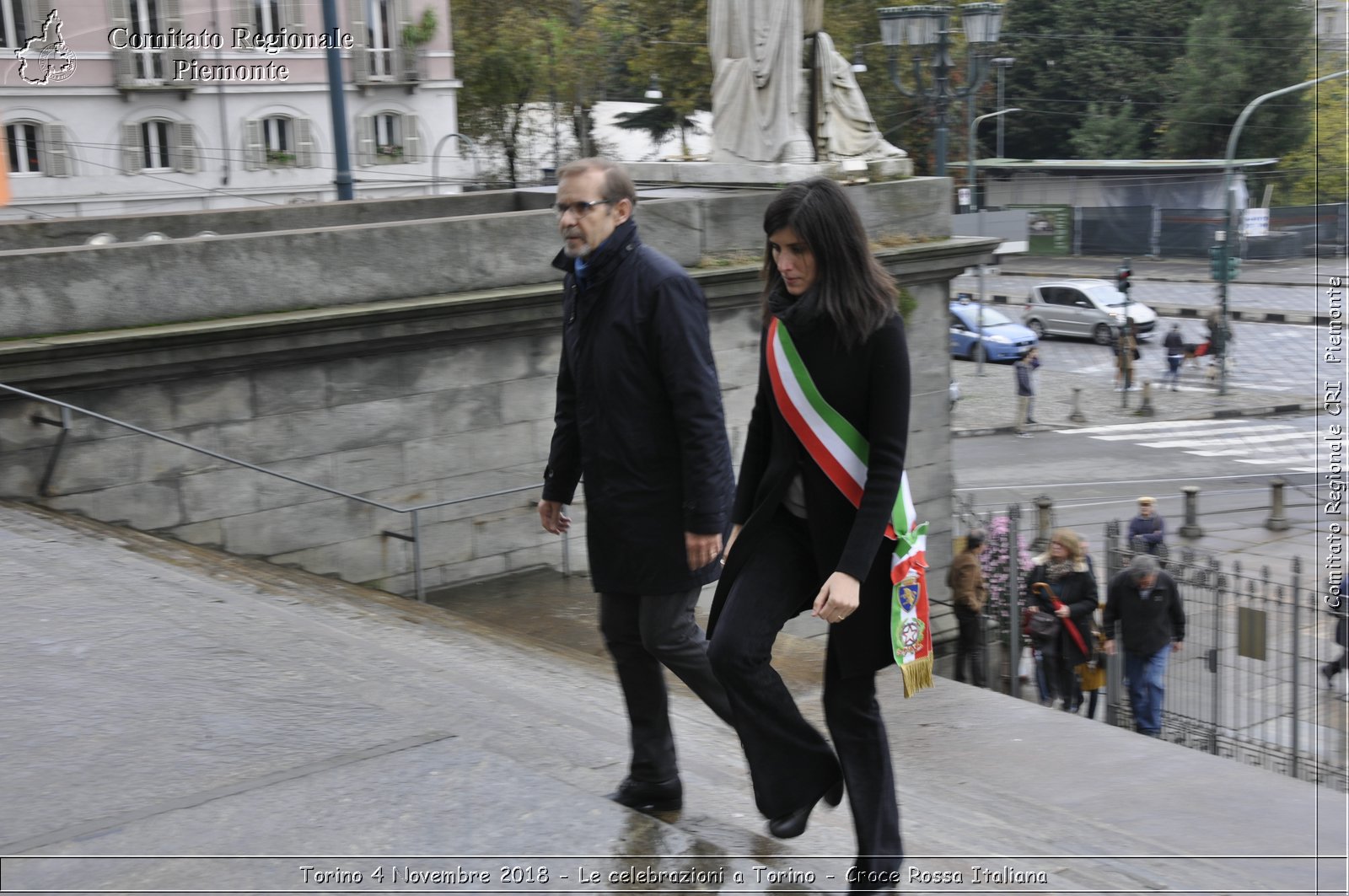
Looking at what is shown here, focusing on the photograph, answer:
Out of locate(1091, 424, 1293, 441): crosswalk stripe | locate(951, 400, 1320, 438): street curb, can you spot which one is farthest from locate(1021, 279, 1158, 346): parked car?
locate(1091, 424, 1293, 441): crosswalk stripe

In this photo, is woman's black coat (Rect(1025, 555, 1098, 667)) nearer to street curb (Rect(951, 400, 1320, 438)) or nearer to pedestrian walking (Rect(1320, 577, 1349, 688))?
pedestrian walking (Rect(1320, 577, 1349, 688))

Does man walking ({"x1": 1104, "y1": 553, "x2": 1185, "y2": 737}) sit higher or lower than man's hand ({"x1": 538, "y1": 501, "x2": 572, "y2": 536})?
lower

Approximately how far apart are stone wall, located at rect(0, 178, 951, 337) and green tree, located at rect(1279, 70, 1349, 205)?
4.20m

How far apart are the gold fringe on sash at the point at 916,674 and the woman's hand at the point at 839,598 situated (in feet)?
0.81

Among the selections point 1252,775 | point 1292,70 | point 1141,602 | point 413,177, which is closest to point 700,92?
point 413,177

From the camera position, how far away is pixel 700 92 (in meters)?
47.6

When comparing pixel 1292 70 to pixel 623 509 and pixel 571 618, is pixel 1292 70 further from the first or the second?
pixel 623 509

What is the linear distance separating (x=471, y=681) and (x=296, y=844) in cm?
200

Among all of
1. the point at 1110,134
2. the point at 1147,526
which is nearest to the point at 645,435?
the point at 1147,526

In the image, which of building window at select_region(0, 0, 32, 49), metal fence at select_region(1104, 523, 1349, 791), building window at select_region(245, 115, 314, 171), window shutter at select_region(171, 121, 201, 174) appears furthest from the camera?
building window at select_region(245, 115, 314, 171)

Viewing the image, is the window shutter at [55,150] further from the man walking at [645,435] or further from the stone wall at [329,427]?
the man walking at [645,435]

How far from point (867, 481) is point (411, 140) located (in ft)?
130

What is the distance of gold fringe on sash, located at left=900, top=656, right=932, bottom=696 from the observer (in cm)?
360

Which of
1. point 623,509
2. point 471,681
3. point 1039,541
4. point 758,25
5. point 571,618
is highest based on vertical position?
point 758,25
